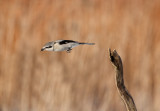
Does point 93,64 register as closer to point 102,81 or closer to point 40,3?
point 102,81

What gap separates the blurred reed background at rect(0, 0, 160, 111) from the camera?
9.88 ft

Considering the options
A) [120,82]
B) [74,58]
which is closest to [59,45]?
[120,82]

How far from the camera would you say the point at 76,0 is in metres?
3.18

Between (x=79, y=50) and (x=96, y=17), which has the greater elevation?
(x=96, y=17)

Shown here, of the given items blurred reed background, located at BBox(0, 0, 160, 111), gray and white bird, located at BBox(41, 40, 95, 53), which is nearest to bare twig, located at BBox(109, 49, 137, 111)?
gray and white bird, located at BBox(41, 40, 95, 53)

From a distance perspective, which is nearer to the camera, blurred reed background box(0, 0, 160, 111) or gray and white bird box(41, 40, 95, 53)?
gray and white bird box(41, 40, 95, 53)

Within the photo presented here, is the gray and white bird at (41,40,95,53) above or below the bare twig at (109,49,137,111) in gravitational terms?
above

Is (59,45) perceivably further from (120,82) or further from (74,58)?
(74,58)

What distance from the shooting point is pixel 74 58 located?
300 cm

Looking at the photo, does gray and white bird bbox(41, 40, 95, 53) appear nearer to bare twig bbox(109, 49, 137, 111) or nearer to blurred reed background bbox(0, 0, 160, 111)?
bare twig bbox(109, 49, 137, 111)

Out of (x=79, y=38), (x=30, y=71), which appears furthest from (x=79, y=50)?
(x=30, y=71)

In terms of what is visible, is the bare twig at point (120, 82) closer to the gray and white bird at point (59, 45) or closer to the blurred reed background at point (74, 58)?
the gray and white bird at point (59, 45)

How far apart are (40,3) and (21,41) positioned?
1.05 feet

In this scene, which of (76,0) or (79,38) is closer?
(79,38)
